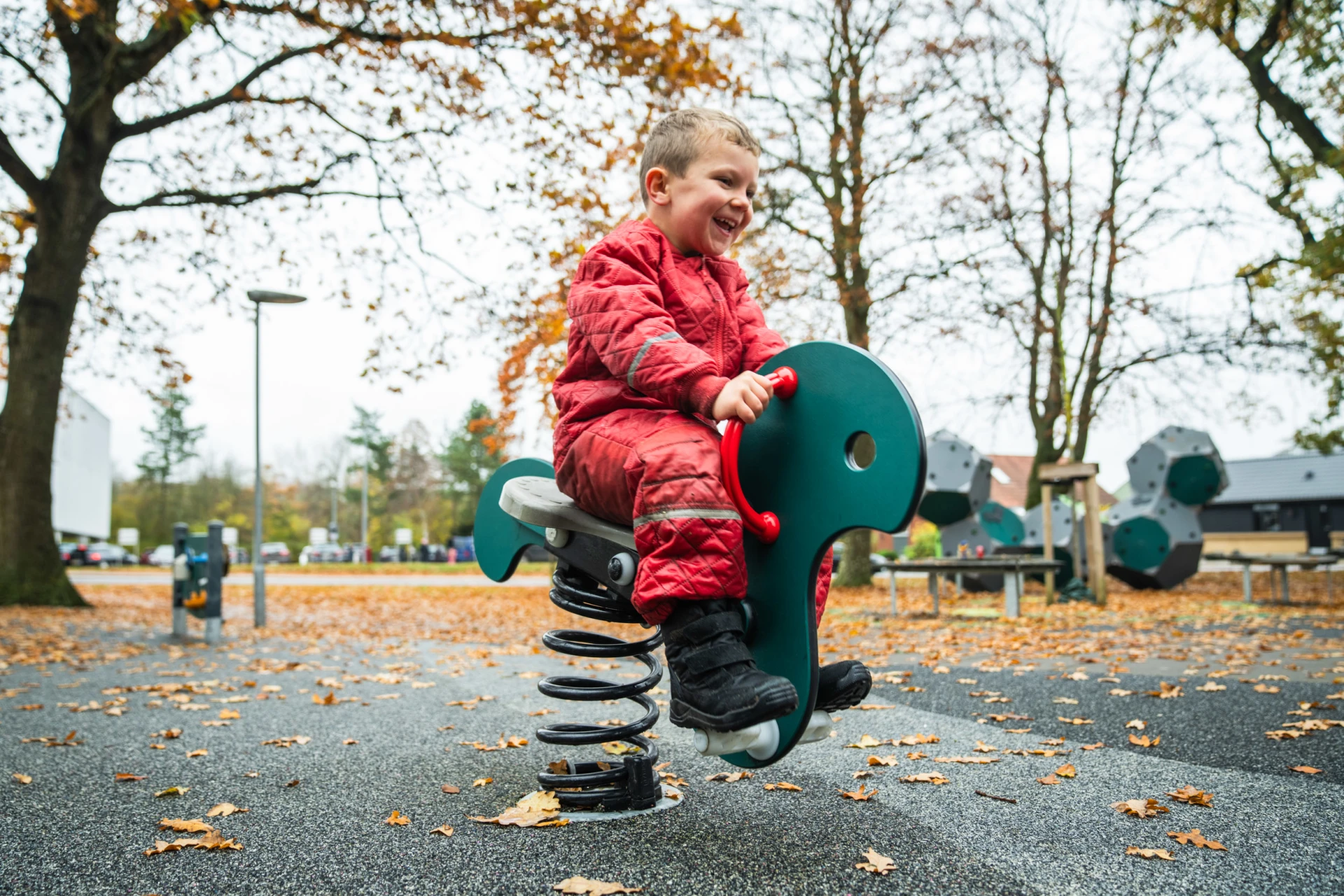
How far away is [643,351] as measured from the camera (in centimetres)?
204

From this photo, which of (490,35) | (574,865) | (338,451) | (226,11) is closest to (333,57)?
(226,11)

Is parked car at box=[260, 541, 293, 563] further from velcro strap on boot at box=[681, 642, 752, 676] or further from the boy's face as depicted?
velcro strap on boot at box=[681, 642, 752, 676]

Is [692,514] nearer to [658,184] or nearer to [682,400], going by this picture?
[682,400]

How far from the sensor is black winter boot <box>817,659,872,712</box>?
2.16 metres

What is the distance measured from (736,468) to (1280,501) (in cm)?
4918

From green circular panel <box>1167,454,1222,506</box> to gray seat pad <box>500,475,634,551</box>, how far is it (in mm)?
15238

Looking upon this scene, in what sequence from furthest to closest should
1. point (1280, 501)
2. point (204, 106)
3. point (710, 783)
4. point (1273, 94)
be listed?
1. point (1280, 501)
2. point (204, 106)
3. point (1273, 94)
4. point (710, 783)

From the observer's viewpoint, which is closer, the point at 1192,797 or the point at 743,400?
the point at 743,400

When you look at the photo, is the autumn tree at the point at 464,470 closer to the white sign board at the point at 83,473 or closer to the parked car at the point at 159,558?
the parked car at the point at 159,558

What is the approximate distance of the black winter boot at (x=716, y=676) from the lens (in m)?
1.85

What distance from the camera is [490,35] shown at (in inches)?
470

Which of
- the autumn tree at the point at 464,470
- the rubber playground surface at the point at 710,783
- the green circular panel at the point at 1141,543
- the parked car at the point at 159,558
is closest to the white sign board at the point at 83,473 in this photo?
the parked car at the point at 159,558

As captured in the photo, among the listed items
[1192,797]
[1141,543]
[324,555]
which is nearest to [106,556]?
[324,555]

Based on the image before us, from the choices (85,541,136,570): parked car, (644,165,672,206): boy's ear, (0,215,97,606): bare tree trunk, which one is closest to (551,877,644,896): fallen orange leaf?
(644,165,672,206): boy's ear
